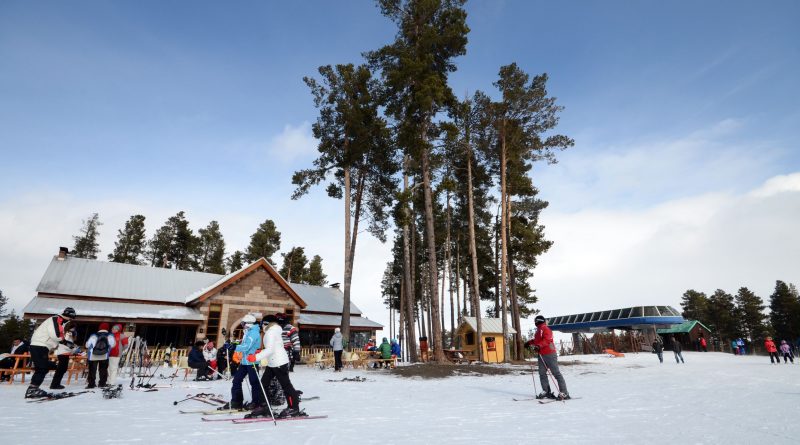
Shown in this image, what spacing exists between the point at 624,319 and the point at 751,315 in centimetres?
3513

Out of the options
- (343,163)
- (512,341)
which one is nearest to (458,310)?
(512,341)

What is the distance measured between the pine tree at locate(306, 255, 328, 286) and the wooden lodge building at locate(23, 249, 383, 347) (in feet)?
58.1

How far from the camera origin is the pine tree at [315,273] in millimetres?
44906

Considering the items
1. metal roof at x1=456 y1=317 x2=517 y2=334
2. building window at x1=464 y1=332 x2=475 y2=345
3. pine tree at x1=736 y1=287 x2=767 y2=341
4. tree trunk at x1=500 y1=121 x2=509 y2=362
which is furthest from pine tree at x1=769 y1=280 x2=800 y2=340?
tree trunk at x1=500 y1=121 x2=509 y2=362

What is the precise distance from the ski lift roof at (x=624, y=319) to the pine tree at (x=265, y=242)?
31.9 m

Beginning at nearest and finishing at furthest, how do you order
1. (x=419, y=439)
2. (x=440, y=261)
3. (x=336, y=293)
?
(x=419, y=439), (x=336, y=293), (x=440, y=261)

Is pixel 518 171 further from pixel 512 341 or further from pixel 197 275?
pixel 197 275

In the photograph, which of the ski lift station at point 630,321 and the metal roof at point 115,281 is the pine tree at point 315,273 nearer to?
the metal roof at point 115,281

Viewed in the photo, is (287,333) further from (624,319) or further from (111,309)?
(624,319)

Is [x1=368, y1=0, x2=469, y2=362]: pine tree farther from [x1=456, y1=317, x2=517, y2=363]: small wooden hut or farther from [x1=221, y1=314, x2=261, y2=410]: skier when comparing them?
[x1=221, y1=314, x2=261, y2=410]: skier

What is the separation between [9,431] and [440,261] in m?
33.7

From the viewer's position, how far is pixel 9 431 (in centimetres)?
491

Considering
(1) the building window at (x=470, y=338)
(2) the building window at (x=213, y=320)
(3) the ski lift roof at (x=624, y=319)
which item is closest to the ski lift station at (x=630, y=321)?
(3) the ski lift roof at (x=624, y=319)

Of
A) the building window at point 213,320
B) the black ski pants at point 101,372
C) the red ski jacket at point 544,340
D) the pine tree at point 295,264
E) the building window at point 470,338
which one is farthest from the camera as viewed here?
the pine tree at point 295,264
